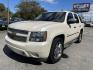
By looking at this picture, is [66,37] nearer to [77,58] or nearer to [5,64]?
[77,58]

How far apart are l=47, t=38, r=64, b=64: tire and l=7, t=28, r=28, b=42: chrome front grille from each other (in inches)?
36.9

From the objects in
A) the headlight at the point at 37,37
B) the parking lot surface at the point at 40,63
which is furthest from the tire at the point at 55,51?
the headlight at the point at 37,37

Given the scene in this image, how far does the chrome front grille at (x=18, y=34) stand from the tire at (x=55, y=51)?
36.9 inches

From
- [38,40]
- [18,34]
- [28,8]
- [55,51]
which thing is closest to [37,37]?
[38,40]

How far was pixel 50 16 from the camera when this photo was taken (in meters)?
6.39

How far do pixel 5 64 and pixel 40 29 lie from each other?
5.40 ft

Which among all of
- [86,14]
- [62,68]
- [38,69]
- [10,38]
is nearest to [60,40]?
[62,68]

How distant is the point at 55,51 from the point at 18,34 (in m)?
1.37

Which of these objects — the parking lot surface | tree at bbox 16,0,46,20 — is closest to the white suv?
the parking lot surface

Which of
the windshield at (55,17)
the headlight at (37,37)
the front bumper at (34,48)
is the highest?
the windshield at (55,17)

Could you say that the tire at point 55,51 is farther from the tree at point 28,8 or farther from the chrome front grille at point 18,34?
the tree at point 28,8

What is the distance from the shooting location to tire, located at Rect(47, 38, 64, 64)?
4977 mm

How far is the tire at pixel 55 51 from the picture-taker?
196 inches

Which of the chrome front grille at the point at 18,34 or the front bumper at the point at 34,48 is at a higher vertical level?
the chrome front grille at the point at 18,34
